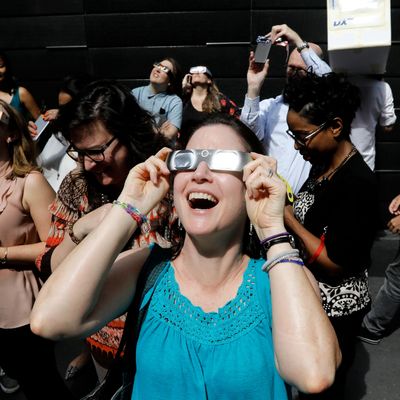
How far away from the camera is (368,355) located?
3391mm

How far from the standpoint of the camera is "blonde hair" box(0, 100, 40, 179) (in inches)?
A: 93.3

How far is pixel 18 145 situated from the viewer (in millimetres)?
2422

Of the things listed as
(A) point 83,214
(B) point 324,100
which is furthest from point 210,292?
(B) point 324,100

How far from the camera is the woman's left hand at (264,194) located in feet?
4.30

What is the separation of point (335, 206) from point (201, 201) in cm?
88

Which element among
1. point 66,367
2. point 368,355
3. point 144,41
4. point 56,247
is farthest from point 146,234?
point 144,41

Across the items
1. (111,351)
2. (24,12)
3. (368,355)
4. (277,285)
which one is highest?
(24,12)

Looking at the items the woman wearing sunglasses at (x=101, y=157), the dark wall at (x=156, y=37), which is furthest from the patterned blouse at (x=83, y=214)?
the dark wall at (x=156, y=37)

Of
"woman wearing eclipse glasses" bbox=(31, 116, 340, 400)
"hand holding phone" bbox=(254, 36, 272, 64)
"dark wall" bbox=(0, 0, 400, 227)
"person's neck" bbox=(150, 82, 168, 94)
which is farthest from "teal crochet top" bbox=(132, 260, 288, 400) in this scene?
"dark wall" bbox=(0, 0, 400, 227)

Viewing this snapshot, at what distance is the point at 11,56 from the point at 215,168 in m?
5.06

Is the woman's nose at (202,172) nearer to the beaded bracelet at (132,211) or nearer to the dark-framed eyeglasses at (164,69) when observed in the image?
A: the beaded bracelet at (132,211)

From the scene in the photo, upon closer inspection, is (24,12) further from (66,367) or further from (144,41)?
(66,367)

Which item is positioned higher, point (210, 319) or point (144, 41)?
point (144, 41)

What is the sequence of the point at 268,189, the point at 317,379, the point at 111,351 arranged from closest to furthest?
the point at 317,379
the point at 268,189
the point at 111,351
